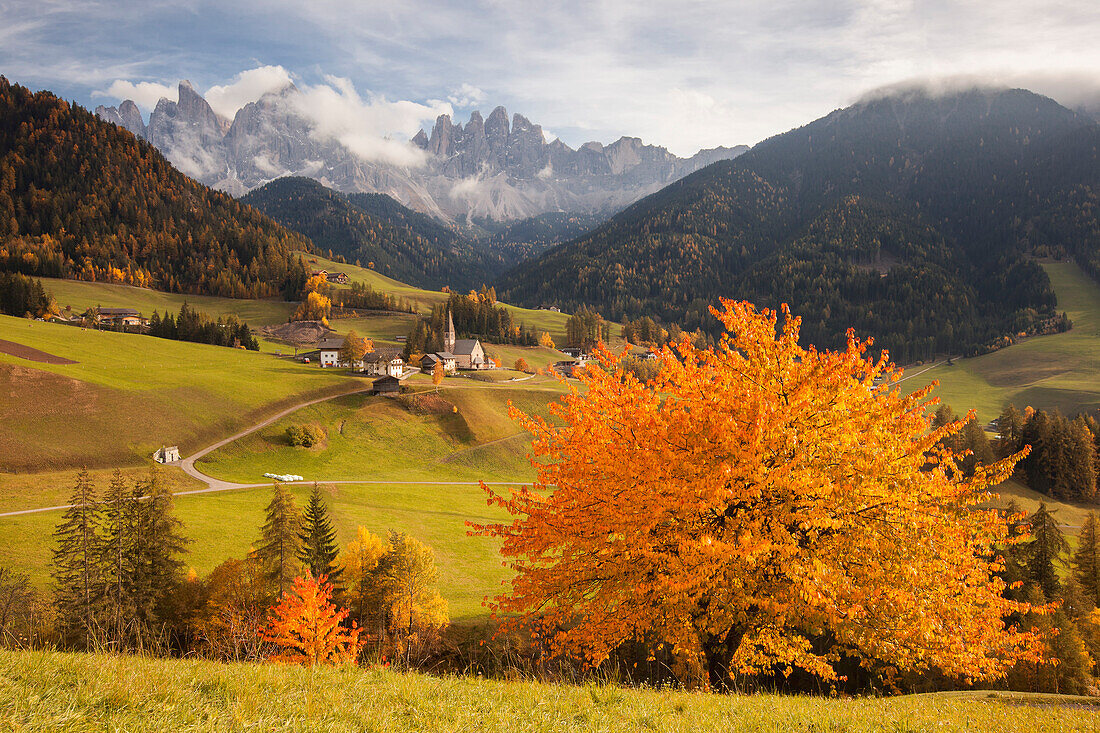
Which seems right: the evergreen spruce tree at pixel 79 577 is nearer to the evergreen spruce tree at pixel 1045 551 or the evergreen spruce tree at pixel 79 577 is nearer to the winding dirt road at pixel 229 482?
the winding dirt road at pixel 229 482

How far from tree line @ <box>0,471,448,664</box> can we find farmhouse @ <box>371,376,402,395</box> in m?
64.2

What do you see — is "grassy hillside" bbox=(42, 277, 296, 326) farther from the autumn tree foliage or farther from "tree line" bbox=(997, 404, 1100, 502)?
"tree line" bbox=(997, 404, 1100, 502)

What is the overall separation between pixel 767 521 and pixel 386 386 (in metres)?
98.9

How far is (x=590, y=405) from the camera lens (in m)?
16.8

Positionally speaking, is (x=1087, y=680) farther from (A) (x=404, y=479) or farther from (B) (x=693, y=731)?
(A) (x=404, y=479)

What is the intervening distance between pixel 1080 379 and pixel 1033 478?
99691 mm

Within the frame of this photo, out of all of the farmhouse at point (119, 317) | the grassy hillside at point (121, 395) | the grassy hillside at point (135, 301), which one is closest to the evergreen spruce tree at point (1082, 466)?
the grassy hillside at point (121, 395)

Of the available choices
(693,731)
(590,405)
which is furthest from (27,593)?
(693,731)

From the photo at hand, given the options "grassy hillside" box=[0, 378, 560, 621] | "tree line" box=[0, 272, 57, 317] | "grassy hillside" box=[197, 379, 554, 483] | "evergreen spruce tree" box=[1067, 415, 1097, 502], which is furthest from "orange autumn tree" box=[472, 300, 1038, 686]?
"tree line" box=[0, 272, 57, 317]

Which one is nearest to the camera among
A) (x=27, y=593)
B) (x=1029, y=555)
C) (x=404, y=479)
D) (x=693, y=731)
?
(x=693, y=731)

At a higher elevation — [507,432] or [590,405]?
[590,405]

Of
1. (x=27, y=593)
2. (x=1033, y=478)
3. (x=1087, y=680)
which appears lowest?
(x=1033, y=478)

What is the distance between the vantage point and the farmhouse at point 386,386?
346 feet

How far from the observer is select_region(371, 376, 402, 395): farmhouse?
105438 millimetres
